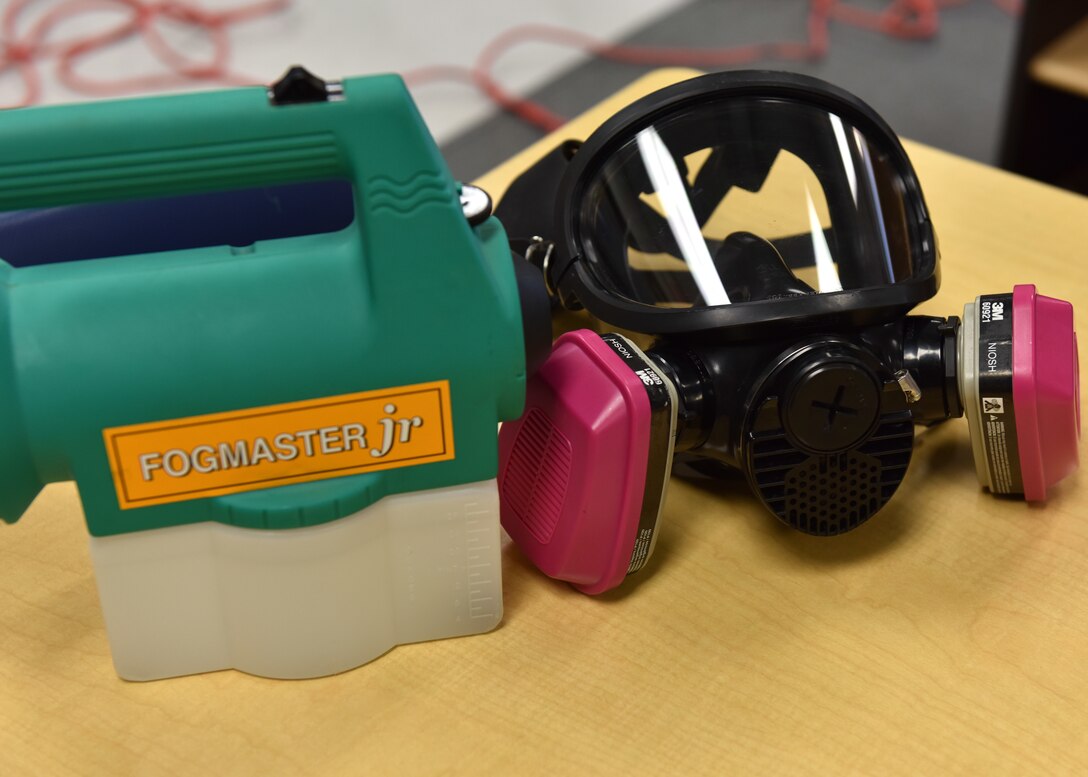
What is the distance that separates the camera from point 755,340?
73cm

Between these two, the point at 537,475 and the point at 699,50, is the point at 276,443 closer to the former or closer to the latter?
the point at 537,475

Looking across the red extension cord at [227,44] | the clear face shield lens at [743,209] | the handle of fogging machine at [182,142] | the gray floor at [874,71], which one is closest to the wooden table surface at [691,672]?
the clear face shield lens at [743,209]

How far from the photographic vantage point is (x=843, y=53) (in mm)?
2055

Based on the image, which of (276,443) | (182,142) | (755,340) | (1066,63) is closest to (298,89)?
(182,142)

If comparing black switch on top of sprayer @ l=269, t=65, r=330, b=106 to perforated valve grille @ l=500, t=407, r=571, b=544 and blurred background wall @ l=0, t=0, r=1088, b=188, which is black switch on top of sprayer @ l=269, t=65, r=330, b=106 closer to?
perforated valve grille @ l=500, t=407, r=571, b=544

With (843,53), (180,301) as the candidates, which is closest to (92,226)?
(180,301)

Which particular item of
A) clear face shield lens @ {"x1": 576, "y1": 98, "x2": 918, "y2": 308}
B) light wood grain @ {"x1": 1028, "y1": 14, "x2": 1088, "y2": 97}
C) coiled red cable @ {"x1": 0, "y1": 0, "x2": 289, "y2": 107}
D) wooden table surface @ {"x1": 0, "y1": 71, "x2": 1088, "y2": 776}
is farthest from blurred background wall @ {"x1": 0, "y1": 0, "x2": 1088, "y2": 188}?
wooden table surface @ {"x1": 0, "y1": 71, "x2": 1088, "y2": 776}

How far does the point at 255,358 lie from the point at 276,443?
0.05 meters

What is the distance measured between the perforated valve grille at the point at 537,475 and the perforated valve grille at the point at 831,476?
11 centimetres

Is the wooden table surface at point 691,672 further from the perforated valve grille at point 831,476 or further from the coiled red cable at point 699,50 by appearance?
the coiled red cable at point 699,50

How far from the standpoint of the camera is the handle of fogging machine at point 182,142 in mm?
567

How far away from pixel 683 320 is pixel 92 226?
32 centimetres

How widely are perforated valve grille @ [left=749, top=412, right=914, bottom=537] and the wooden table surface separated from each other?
4cm

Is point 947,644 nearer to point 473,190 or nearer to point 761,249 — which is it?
point 761,249
